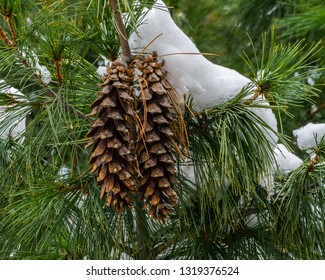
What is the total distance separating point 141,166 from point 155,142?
4 cm

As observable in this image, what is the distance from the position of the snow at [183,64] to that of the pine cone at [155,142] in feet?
0.15

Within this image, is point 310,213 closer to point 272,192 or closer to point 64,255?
point 272,192

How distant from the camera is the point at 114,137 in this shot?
0.77 meters

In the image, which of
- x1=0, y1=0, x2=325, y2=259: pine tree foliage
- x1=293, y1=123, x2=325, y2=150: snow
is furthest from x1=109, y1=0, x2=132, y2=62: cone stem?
x1=293, y1=123, x2=325, y2=150: snow

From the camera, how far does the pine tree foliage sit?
0.85 meters

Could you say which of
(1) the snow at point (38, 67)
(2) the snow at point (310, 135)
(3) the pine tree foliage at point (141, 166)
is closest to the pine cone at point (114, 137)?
(3) the pine tree foliage at point (141, 166)

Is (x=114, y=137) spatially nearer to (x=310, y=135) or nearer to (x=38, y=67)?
(x=38, y=67)

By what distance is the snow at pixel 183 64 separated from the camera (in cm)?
86

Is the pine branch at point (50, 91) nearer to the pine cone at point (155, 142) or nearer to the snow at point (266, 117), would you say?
the pine cone at point (155, 142)

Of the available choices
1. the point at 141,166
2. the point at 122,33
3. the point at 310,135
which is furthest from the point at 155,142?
the point at 310,135

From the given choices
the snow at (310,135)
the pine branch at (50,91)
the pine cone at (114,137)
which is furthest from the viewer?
the snow at (310,135)
